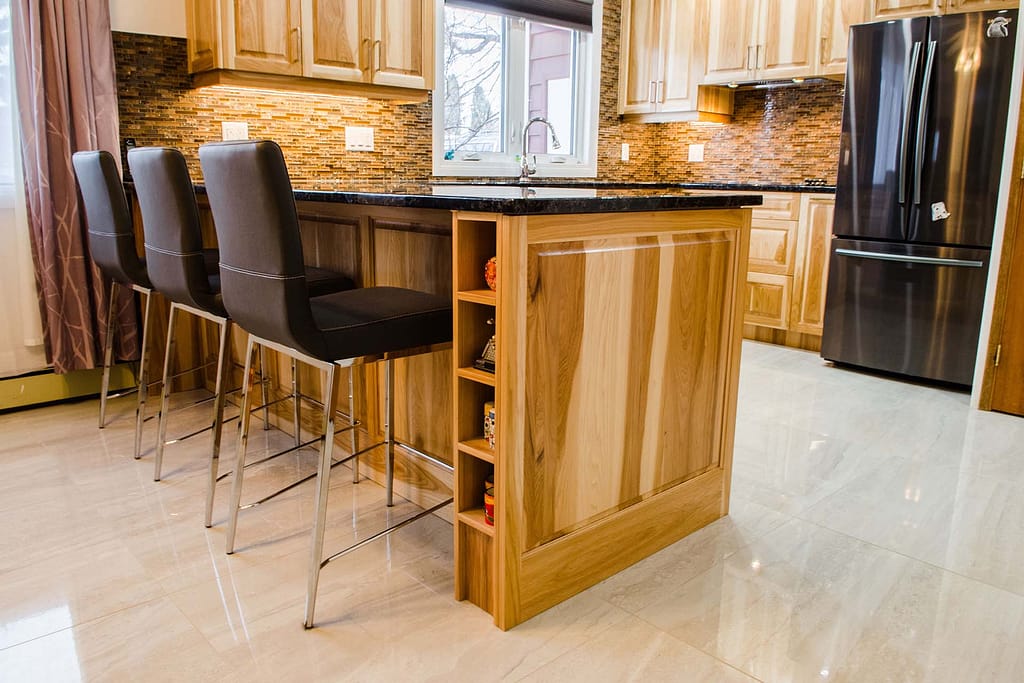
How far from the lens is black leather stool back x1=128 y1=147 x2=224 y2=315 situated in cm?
206

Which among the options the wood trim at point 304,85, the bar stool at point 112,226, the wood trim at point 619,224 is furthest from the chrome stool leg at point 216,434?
the wood trim at point 304,85

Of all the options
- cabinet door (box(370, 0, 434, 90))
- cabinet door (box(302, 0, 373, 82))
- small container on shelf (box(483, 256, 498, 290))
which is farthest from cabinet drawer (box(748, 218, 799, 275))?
small container on shelf (box(483, 256, 498, 290))

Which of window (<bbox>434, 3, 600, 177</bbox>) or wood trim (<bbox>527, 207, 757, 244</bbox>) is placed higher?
window (<bbox>434, 3, 600, 177</bbox>)

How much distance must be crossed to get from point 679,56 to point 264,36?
108 inches

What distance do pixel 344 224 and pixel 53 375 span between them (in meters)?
1.69

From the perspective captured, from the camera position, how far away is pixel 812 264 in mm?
4301

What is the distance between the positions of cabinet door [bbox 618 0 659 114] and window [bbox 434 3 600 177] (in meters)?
0.25

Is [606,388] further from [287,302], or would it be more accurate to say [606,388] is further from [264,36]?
[264,36]

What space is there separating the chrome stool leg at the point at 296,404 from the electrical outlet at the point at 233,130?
1468mm

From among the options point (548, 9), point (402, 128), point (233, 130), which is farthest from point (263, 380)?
point (548, 9)

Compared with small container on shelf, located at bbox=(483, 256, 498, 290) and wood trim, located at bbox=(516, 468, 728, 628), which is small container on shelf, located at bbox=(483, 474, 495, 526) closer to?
wood trim, located at bbox=(516, 468, 728, 628)

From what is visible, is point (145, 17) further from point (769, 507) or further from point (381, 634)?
point (769, 507)

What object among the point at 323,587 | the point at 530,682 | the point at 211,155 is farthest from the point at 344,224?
the point at 530,682

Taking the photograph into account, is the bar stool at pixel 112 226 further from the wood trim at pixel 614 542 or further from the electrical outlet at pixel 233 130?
the wood trim at pixel 614 542
